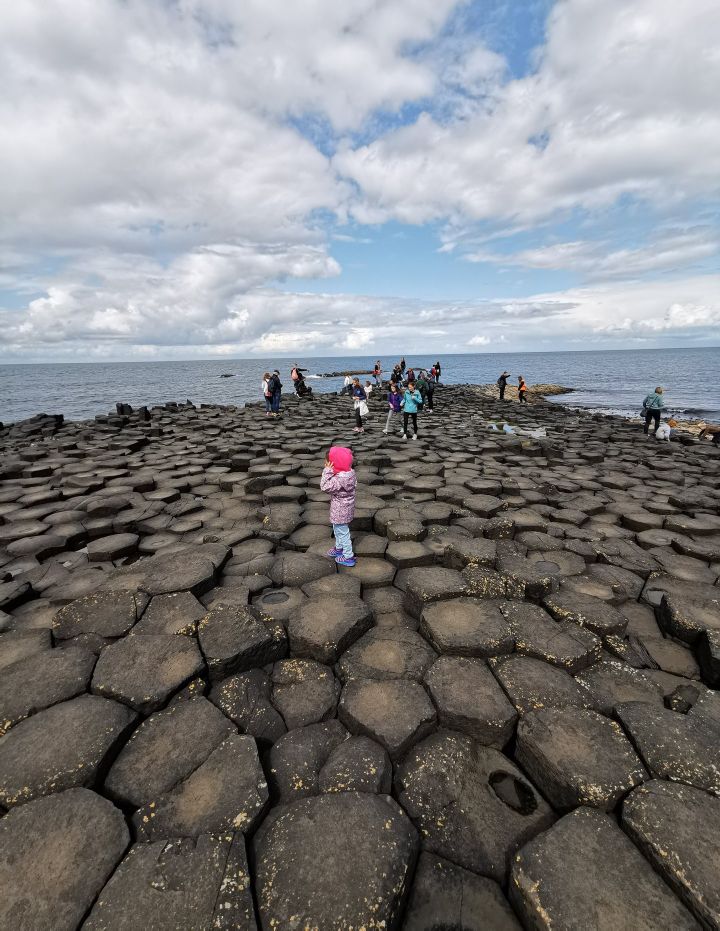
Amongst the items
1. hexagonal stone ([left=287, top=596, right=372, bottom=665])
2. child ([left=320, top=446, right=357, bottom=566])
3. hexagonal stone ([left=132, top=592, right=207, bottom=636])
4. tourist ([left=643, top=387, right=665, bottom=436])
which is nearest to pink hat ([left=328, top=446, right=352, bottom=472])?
child ([left=320, top=446, right=357, bottom=566])

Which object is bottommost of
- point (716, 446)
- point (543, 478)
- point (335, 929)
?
point (716, 446)

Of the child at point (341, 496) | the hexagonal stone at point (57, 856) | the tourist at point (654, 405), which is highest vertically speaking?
the child at point (341, 496)

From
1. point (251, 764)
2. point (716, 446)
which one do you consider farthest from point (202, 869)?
point (716, 446)

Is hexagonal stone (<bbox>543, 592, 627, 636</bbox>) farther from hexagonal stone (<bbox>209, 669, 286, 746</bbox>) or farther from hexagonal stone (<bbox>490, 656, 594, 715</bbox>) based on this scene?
hexagonal stone (<bbox>209, 669, 286, 746</bbox>)

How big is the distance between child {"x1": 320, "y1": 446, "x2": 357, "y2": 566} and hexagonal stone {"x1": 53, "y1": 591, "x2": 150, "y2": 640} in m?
2.04

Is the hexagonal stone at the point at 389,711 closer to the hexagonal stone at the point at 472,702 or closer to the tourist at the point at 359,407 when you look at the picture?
the hexagonal stone at the point at 472,702

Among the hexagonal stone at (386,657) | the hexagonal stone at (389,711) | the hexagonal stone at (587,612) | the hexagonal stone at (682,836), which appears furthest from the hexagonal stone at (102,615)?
the hexagonal stone at (587,612)

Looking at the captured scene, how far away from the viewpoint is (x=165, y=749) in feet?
8.09

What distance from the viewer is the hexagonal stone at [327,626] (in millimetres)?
3266

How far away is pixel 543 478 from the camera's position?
8.43 meters

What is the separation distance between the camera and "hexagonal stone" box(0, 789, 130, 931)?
5.59ft

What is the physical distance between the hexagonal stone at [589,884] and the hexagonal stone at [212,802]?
1307 mm

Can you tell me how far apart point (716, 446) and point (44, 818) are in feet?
58.9

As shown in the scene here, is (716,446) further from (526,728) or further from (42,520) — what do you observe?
(42,520)
